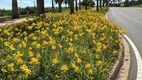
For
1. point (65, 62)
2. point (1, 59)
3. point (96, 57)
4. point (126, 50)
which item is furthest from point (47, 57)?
point (126, 50)

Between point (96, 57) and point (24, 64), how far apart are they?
2.00 meters

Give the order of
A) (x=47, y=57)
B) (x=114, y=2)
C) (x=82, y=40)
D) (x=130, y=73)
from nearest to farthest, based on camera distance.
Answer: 1. (x=47, y=57)
2. (x=130, y=73)
3. (x=82, y=40)
4. (x=114, y=2)

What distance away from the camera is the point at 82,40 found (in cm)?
930

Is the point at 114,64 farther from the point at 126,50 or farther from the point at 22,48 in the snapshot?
the point at 126,50

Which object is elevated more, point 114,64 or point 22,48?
point 22,48

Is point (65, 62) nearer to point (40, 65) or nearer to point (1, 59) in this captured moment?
point (40, 65)

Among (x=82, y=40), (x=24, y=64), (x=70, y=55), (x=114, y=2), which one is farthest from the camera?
(x=114, y=2)

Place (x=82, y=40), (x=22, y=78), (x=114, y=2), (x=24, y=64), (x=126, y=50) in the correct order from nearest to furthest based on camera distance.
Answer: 1. (x=22, y=78)
2. (x=24, y=64)
3. (x=82, y=40)
4. (x=126, y=50)
5. (x=114, y=2)

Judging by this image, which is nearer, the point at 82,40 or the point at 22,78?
the point at 22,78

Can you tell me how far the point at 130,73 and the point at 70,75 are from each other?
3.02m

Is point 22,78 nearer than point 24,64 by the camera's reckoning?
Yes

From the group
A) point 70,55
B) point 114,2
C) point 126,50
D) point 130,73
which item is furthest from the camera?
point 114,2

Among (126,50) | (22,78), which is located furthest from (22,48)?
(126,50)

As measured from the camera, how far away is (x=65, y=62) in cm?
659
